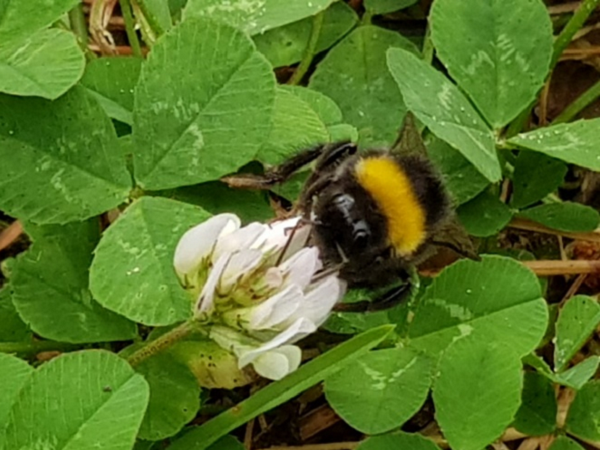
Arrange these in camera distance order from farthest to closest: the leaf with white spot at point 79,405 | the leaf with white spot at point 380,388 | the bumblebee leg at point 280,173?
the bumblebee leg at point 280,173 → the leaf with white spot at point 380,388 → the leaf with white spot at point 79,405

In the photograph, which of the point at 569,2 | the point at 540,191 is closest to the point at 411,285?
the point at 540,191

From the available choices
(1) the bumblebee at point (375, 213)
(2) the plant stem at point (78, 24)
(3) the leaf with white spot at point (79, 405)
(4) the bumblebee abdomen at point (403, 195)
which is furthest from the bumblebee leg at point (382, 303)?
(2) the plant stem at point (78, 24)

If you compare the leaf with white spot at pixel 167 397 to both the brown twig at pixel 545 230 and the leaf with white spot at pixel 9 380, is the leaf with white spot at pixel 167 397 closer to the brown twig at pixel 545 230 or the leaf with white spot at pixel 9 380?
the leaf with white spot at pixel 9 380

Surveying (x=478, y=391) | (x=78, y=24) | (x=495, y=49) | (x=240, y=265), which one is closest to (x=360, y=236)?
(x=240, y=265)

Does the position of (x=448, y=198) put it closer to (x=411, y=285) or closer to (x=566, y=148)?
(x=411, y=285)

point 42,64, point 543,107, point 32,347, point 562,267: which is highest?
point 42,64

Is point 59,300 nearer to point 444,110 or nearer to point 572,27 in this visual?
point 444,110
